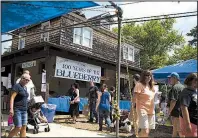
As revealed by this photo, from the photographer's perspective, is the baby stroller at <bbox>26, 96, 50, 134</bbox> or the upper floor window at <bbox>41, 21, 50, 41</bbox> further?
the upper floor window at <bbox>41, 21, 50, 41</bbox>

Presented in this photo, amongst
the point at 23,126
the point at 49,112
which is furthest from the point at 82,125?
the point at 23,126

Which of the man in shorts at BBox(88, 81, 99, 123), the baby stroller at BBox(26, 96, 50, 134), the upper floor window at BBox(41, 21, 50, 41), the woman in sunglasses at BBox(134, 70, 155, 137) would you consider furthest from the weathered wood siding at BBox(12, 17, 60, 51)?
the woman in sunglasses at BBox(134, 70, 155, 137)

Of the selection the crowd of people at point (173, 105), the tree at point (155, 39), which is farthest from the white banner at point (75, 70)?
the tree at point (155, 39)

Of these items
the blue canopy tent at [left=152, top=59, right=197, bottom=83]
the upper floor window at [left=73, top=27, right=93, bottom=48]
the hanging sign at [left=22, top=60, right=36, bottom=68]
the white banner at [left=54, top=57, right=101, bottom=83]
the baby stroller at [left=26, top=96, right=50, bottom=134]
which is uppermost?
the upper floor window at [left=73, top=27, right=93, bottom=48]

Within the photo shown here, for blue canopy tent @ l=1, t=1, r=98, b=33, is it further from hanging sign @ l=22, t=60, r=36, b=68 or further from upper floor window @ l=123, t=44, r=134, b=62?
upper floor window @ l=123, t=44, r=134, b=62

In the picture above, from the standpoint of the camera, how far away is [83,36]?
20.9 metres

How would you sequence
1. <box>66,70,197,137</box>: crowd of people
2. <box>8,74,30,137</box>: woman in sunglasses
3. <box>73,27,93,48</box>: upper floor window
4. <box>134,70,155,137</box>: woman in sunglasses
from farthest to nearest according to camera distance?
<box>73,27,93,48</box>: upper floor window, <box>8,74,30,137</box>: woman in sunglasses, <box>134,70,155,137</box>: woman in sunglasses, <box>66,70,197,137</box>: crowd of people

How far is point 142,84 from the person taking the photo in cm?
646

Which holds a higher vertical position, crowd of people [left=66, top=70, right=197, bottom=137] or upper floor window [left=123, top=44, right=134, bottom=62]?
upper floor window [left=123, top=44, right=134, bottom=62]

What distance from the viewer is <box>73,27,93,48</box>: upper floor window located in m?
20.3

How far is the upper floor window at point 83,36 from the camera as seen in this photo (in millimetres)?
20297

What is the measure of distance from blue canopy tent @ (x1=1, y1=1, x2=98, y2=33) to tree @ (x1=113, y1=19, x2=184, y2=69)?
1203 inches

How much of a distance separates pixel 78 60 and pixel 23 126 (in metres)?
10.4

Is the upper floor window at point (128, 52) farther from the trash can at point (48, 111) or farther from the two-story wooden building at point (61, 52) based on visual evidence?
the trash can at point (48, 111)
